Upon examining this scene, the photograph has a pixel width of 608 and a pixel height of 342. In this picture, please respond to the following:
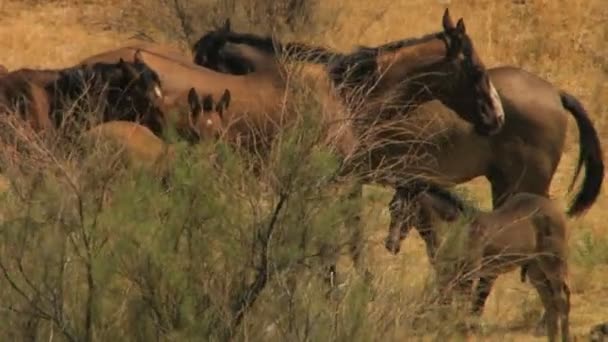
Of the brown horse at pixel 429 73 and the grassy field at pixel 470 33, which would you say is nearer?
the brown horse at pixel 429 73

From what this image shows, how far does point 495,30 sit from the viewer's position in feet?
72.1

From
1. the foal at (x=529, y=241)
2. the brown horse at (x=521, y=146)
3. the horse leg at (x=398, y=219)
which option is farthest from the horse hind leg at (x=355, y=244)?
the brown horse at (x=521, y=146)

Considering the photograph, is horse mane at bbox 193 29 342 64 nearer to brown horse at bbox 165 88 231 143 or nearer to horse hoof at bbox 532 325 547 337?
brown horse at bbox 165 88 231 143

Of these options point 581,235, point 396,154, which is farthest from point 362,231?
point 581,235

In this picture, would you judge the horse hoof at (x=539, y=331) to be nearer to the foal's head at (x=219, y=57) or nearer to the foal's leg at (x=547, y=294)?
the foal's leg at (x=547, y=294)

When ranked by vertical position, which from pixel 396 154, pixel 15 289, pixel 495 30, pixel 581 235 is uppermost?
pixel 15 289

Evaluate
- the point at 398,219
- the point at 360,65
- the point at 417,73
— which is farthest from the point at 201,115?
the point at 417,73

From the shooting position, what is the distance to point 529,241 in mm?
10344

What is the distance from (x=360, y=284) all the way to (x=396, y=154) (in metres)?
4.58

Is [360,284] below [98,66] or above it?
above

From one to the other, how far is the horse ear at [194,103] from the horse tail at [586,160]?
2.78 m

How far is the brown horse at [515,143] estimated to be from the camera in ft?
40.0

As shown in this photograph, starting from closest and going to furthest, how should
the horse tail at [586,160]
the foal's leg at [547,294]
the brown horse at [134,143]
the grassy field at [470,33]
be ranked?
1. the brown horse at [134,143]
2. the foal's leg at [547,294]
3. the horse tail at [586,160]
4. the grassy field at [470,33]

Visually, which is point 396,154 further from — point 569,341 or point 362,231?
point 362,231
